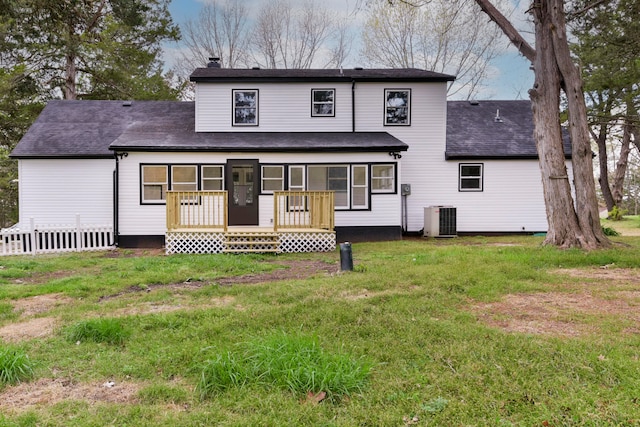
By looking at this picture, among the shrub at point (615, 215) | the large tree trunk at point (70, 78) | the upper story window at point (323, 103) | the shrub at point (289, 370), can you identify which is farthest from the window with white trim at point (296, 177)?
the shrub at point (615, 215)

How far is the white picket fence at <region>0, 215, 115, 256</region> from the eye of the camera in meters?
10.8

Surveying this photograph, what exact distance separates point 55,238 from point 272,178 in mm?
6157

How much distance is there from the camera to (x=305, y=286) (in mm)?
5652

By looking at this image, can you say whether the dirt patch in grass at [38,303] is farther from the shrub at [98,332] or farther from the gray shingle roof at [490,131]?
the gray shingle roof at [490,131]

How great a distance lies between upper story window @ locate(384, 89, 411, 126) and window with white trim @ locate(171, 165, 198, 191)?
21.3ft

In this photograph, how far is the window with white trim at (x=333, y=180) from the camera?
12484 millimetres

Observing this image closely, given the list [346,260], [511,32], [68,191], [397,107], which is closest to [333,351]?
[346,260]

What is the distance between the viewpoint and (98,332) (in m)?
3.82

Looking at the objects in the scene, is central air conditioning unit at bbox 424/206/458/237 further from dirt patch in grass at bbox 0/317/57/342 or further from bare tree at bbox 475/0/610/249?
dirt patch in grass at bbox 0/317/57/342

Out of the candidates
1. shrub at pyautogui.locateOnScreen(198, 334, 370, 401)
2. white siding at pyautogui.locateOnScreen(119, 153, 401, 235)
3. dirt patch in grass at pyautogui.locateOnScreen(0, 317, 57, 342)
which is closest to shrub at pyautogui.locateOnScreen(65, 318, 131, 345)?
dirt patch in grass at pyautogui.locateOnScreen(0, 317, 57, 342)

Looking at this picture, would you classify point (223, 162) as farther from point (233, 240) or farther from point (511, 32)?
point (511, 32)

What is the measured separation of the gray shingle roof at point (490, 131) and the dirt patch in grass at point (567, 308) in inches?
337

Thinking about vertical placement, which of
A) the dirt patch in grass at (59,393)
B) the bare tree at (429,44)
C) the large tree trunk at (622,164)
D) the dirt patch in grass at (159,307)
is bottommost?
the dirt patch in grass at (59,393)

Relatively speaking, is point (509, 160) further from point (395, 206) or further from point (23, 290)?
point (23, 290)
